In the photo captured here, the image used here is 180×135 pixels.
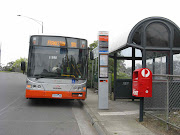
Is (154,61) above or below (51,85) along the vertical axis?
above

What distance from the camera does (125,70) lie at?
12.0 metres

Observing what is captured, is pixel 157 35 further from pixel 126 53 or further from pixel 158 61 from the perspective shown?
pixel 126 53

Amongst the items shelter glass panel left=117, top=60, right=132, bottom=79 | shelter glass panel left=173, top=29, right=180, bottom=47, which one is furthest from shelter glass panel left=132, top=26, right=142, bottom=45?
shelter glass panel left=117, top=60, right=132, bottom=79

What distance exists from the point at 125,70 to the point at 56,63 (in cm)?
389

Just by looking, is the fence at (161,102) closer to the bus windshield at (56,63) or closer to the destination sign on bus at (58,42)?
the bus windshield at (56,63)

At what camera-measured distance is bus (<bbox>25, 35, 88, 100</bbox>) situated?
9875 millimetres

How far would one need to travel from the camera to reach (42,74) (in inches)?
391

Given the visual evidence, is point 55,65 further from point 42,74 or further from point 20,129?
point 20,129

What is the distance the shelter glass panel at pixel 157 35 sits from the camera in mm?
7848

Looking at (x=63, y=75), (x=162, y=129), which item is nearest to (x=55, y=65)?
(x=63, y=75)

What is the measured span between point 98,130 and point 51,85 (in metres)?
4.35

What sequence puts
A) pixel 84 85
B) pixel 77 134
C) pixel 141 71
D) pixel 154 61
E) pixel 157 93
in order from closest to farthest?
pixel 77 134 < pixel 141 71 < pixel 157 93 < pixel 154 61 < pixel 84 85

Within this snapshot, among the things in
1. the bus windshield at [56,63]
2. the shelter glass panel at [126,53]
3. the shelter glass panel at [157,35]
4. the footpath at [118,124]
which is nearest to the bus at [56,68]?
the bus windshield at [56,63]

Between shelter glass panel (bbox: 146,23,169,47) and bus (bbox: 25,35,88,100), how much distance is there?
3.56 meters
